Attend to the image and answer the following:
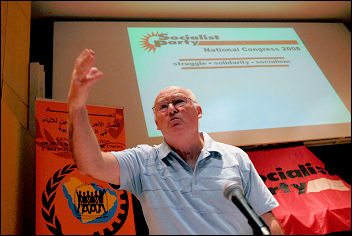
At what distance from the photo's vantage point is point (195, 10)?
2861 mm

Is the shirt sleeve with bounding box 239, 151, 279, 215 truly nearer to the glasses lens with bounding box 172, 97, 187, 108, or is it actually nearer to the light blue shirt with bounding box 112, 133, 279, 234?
the light blue shirt with bounding box 112, 133, 279, 234

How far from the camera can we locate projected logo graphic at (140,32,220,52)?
2600mm

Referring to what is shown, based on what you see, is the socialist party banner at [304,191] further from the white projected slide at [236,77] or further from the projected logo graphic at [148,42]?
the projected logo graphic at [148,42]

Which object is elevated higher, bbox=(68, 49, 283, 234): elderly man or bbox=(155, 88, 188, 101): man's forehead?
bbox=(155, 88, 188, 101): man's forehead

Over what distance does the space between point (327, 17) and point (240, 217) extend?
116 inches

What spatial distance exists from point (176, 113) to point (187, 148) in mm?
174

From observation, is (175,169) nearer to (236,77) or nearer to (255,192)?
(255,192)

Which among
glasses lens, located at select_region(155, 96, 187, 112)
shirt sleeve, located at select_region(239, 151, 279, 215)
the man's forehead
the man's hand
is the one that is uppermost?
Answer: the man's forehead

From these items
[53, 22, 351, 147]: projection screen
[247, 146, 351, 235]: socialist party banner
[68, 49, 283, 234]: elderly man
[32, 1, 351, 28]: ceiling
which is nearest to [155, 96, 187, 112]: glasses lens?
[68, 49, 283, 234]: elderly man

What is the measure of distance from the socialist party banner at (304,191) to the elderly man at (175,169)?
745mm

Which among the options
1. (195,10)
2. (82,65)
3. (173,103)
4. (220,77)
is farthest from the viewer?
(195,10)

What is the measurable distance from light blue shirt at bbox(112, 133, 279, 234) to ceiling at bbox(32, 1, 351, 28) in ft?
5.75

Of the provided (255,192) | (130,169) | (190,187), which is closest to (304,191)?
(255,192)

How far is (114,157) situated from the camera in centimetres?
125
